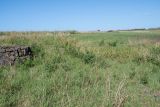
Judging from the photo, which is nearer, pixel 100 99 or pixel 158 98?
pixel 100 99

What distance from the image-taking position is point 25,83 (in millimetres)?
5863

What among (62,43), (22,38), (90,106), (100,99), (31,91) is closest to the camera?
(90,106)

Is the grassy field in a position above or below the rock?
below

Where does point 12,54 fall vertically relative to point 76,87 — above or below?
above

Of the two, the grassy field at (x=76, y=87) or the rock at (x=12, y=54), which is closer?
the grassy field at (x=76, y=87)

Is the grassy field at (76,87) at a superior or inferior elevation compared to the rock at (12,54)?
inferior

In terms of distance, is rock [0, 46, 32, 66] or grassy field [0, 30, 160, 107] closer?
grassy field [0, 30, 160, 107]

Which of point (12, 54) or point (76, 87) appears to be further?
point (12, 54)

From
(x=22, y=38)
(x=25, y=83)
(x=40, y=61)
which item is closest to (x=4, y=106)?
(x=25, y=83)

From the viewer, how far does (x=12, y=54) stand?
29.3ft

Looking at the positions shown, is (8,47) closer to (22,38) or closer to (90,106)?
(90,106)

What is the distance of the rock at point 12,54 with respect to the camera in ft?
28.1

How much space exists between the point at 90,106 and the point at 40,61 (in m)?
5.03

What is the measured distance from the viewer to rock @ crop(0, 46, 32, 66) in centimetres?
857
